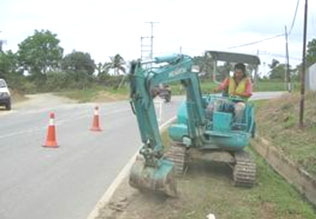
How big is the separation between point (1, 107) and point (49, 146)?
87.2 ft

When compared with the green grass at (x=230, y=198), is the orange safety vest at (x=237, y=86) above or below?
above

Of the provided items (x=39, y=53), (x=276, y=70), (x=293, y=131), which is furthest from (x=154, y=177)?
(x=276, y=70)

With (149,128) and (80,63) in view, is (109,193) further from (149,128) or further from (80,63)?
(80,63)

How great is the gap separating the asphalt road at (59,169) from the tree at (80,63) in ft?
243

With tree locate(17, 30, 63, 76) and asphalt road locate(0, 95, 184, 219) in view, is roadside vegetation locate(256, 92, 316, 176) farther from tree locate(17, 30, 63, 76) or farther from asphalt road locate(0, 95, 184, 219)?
tree locate(17, 30, 63, 76)

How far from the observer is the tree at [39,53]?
9881 centimetres

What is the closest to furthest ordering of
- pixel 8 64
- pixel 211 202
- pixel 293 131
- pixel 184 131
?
1. pixel 211 202
2. pixel 184 131
3. pixel 293 131
4. pixel 8 64

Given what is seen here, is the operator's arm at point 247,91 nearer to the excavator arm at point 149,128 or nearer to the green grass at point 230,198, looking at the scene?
the green grass at point 230,198

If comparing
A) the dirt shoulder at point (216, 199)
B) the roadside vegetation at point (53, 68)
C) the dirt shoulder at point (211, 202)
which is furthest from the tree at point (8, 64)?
the dirt shoulder at point (211, 202)

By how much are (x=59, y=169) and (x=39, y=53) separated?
87.9 meters

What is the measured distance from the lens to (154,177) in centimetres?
917

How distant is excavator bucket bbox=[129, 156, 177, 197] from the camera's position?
9180 millimetres

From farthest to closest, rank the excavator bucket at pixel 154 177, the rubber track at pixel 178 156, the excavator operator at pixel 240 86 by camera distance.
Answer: the excavator operator at pixel 240 86 → the rubber track at pixel 178 156 → the excavator bucket at pixel 154 177

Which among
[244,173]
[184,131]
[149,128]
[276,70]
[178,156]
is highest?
[276,70]
